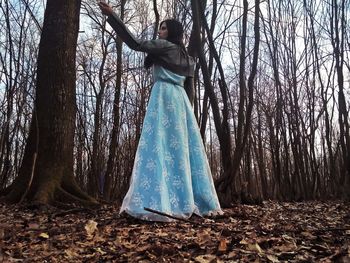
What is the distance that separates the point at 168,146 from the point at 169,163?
14 cm

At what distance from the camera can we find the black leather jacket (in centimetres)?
290

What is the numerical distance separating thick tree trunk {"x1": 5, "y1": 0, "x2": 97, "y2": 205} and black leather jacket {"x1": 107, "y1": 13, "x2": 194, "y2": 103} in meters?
1.40

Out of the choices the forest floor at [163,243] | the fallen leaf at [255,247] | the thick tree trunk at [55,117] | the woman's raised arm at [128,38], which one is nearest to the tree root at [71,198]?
the thick tree trunk at [55,117]

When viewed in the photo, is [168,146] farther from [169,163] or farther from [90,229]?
[90,229]

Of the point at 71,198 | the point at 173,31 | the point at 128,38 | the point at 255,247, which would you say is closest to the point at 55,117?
the point at 71,198

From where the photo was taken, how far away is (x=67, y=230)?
2400mm

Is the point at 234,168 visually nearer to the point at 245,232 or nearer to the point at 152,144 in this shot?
the point at 152,144

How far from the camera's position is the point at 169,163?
9.59ft

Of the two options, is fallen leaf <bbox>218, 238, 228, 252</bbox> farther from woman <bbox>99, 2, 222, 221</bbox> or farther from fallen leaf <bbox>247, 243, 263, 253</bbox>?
woman <bbox>99, 2, 222, 221</bbox>

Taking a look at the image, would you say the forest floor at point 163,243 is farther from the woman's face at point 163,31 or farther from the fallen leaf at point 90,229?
the woman's face at point 163,31

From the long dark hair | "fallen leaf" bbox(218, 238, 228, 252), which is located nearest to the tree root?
the long dark hair

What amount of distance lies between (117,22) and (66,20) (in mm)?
1545

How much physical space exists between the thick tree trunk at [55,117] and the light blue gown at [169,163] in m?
1.22

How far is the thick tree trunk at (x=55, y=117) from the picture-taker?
12.4 feet
